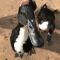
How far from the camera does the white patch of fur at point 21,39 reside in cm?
248

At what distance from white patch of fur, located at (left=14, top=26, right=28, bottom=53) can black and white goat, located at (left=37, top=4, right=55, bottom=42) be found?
296 millimetres

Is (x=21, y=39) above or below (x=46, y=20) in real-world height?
below

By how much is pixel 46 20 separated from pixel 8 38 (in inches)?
15.8

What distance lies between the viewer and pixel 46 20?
8.96 feet

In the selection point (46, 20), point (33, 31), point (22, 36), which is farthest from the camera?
point (46, 20)

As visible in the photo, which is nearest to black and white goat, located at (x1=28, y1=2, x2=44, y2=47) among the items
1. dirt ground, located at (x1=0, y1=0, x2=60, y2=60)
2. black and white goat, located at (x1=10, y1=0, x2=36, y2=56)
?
black and white goat, located at (x1=10, y1=0, x2=36, y2=56)

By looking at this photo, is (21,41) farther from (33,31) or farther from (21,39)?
(33,31)

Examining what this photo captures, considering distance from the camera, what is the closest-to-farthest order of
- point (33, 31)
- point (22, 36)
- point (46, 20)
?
point (33, 31) < point (22, 36) < point (46, 20)

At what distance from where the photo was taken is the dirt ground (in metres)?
2.63

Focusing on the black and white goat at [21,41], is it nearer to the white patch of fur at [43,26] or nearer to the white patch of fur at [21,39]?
the white patch of fur at [21,39]

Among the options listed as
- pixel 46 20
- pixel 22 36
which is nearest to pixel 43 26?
pixel 46 20

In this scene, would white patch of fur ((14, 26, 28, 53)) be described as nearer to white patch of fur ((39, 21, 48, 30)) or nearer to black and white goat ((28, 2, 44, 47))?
black and white goat ((28, 2, 44, 47))

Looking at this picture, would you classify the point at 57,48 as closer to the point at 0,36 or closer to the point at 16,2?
the point at 0,36

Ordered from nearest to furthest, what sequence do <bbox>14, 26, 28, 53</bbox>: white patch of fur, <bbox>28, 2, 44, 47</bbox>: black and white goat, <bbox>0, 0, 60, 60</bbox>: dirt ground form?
1. <bbox>28, 2, 44, 47</bbox>: black and white goat
2. <bbox>14, 26, 28, 53</bbox>: white patch of fur
3. <bbox>0, 0, 60, 60</bbox>: dirt ground
